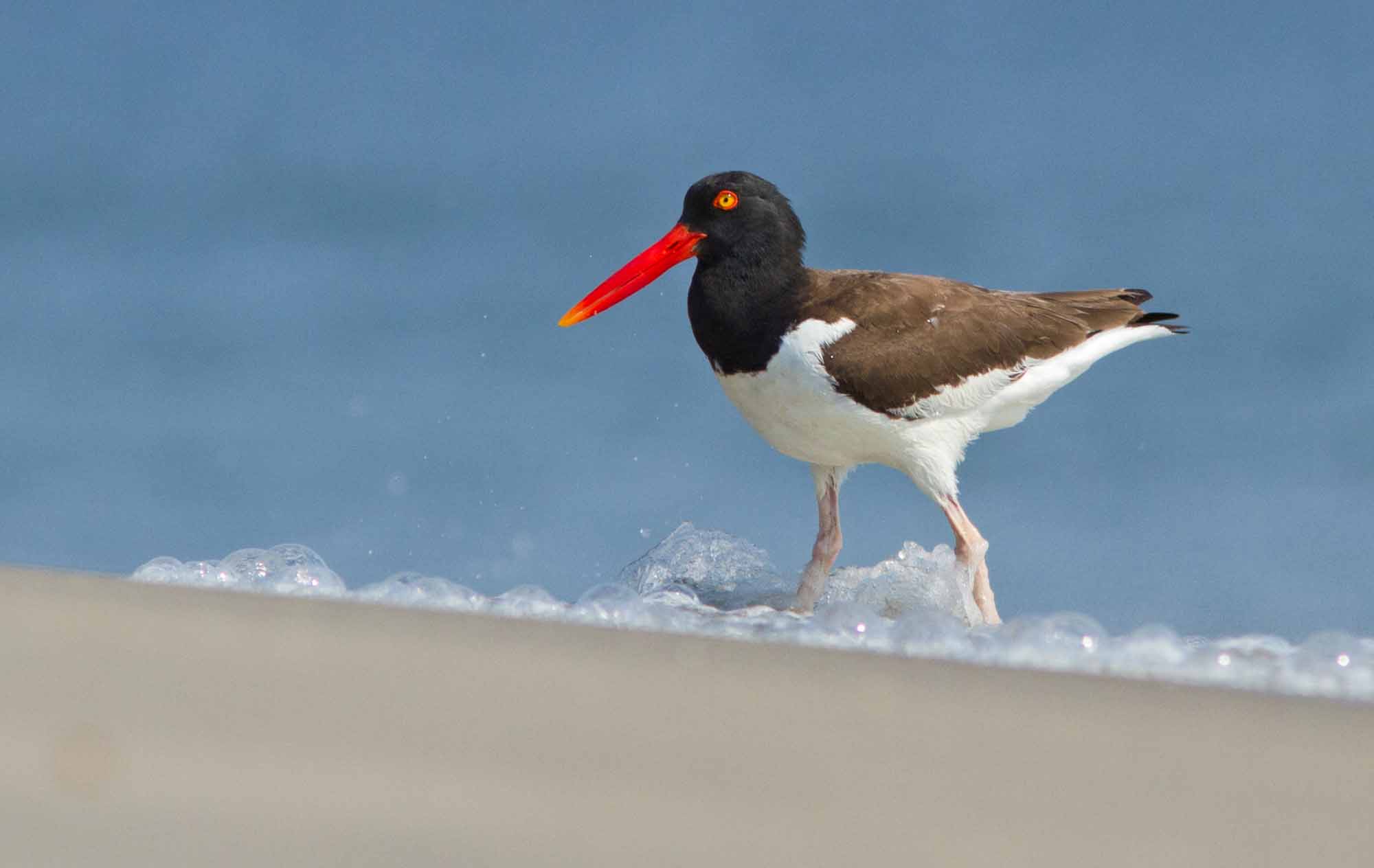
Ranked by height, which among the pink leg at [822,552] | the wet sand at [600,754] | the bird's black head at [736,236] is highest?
the bird's black head at [736,236]

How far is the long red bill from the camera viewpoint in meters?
4.62

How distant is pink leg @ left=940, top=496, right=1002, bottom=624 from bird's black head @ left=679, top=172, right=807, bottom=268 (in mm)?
908

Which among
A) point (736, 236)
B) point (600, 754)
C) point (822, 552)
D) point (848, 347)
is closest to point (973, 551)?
point (822, 552)

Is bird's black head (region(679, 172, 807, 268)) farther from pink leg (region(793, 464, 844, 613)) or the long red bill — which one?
pink leg (region(793, 464, 844, 613))

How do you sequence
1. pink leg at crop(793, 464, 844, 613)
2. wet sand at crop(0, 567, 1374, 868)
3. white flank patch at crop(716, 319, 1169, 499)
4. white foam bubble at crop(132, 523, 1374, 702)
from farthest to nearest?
pink leg at crop(793, 464, 844, 613) < white flank patch at crop(716, 319, 1169, 499) < white foam bubble at crop(132, 523, 1374, 702) < wet sand at crop(0, 567, 1374, 868)


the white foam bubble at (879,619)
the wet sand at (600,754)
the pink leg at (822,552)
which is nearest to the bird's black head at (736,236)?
the pink leg at (822,552)

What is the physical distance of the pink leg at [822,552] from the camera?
4762mm

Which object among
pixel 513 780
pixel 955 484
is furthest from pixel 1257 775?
pixel 955 484

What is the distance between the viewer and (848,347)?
4.22 m

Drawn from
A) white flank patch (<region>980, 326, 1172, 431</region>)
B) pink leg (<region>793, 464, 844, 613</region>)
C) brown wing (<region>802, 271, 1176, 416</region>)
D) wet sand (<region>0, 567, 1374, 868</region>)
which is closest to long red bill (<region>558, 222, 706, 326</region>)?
brown wing (<region>802, 271, 1176, 416</region>)

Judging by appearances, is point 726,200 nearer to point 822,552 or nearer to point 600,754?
point 822,552

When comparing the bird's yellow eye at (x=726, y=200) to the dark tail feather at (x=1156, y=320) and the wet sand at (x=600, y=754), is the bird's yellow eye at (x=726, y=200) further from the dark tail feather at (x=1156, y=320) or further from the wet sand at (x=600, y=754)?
the wet sand at (x=600, y=754)

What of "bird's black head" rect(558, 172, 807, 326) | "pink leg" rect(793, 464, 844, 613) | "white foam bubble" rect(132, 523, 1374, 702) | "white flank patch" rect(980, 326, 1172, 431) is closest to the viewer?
"white foam bubble" rect(132, 523, 1374, 702)

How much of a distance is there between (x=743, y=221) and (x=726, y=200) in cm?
9
